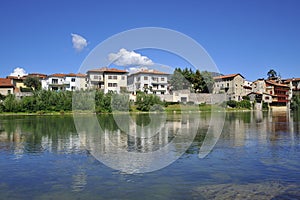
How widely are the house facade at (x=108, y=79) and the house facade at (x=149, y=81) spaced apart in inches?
167

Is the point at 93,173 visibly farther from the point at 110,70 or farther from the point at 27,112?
the point at 110,70

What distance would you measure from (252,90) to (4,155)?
98.2 meters

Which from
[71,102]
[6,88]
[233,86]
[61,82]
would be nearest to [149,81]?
[61,82]

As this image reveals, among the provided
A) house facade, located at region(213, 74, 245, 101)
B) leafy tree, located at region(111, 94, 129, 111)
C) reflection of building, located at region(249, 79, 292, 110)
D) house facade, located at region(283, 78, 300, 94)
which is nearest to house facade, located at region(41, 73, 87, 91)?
leafy tree, located at region(111, 94, 129, 111)

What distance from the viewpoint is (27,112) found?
2675 inches

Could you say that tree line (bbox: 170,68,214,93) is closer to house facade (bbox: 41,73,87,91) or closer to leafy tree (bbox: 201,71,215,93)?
leafy tree (bbox: 201,71,215,93)

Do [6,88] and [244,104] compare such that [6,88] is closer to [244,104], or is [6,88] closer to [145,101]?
[145,101]

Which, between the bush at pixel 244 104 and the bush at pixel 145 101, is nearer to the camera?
the bush at pixel 145 101

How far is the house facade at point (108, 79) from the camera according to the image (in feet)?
285

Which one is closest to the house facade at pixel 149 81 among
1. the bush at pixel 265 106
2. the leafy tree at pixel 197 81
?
the leafy tree at pixel 197 81

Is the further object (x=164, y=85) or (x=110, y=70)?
(x=164, y=85)

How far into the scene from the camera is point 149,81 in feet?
300

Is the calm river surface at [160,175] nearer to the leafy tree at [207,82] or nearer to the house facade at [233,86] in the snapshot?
the leafy tree at [207,82]

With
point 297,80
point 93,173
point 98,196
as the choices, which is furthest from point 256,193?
point 297,80
